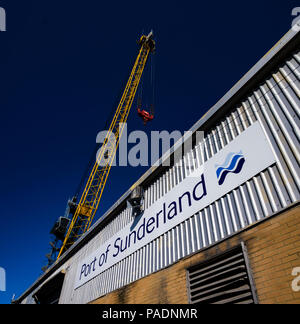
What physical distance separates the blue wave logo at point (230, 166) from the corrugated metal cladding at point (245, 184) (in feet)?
1.66

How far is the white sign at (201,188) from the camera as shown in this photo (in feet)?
19.1

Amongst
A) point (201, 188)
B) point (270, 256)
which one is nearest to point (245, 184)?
point (201, 188)

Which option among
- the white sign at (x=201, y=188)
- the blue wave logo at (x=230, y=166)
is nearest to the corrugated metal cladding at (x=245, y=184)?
the white sign at (x=201, y=188)

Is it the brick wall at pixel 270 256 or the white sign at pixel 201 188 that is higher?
the white sign at pixel 201 188

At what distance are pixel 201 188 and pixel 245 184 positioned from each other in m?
1.47

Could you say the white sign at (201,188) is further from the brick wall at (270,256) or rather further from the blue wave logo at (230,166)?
the brick wall at (270,256)

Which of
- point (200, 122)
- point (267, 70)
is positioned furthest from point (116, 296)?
point (267, 70)

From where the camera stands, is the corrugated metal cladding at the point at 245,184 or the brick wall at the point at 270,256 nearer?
the brick wall at the point at 270,256

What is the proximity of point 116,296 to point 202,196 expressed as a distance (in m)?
5.28

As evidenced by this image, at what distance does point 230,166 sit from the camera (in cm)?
628

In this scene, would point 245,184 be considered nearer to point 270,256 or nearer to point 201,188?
point 201,188
